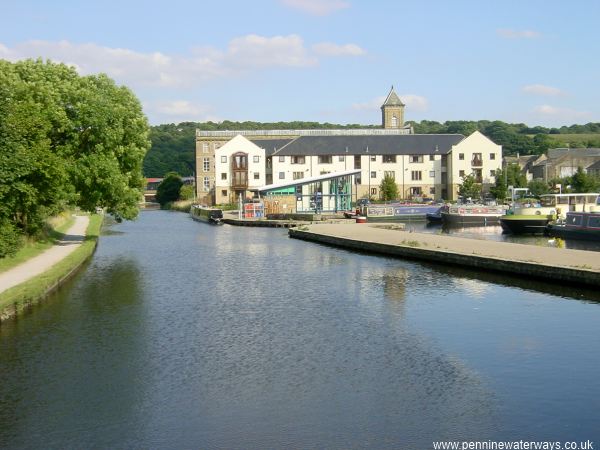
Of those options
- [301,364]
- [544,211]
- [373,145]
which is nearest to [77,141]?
[301,364]

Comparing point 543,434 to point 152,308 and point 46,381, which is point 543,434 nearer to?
point 46,381

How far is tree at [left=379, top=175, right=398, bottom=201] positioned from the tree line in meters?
57.8

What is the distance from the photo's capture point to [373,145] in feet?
349

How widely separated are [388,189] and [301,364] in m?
83.4

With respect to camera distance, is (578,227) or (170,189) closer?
(578,227)

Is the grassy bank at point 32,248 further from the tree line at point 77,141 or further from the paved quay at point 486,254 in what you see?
the paved quay at point 486,254

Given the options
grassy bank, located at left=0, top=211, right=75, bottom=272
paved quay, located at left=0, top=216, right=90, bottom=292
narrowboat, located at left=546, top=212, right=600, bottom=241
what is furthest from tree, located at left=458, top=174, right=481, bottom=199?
paved quay, located at left=0, top=216, right=90, bottom=292

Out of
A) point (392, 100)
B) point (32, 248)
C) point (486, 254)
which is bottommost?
point (486, 254)

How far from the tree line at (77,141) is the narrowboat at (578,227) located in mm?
28627

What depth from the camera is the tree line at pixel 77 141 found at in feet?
114

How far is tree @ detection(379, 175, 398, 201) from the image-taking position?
9875cm

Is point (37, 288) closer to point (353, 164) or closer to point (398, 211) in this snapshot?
point (398, 211)

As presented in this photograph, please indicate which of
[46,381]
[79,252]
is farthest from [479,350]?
[79,252]

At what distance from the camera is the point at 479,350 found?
1775 cm
